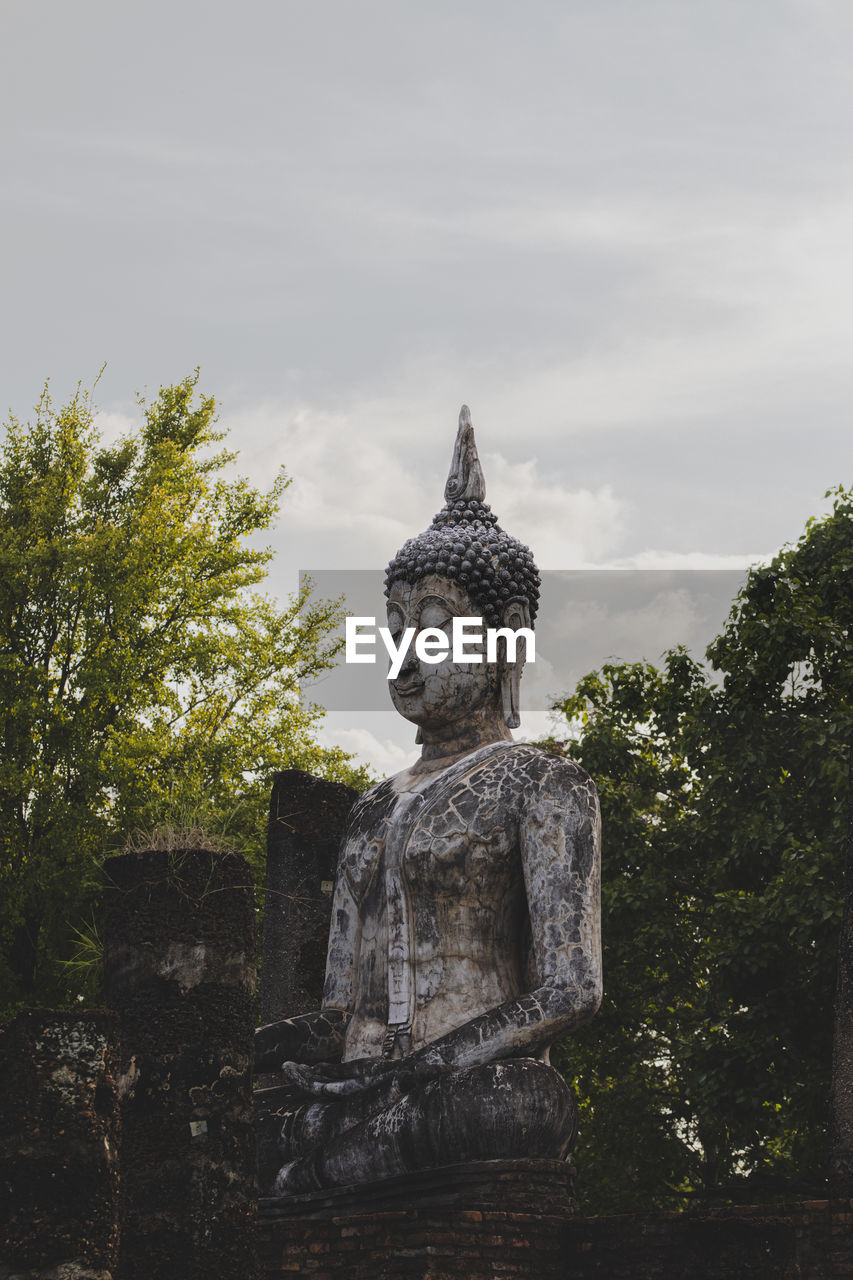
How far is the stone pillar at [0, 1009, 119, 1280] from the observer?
5250 mm

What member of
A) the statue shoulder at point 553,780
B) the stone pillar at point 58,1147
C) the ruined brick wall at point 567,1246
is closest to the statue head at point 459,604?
the statue shoulder at point 553,780

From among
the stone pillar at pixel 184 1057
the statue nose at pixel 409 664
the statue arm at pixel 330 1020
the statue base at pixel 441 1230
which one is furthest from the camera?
the statue nose at pixel 409 664

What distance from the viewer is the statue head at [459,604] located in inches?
355

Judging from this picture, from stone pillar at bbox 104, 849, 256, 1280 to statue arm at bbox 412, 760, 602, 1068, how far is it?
147 centimetres

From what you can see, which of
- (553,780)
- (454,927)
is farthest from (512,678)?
(454,927)

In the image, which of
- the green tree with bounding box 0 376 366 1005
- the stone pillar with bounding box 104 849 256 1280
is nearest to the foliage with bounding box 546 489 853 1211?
the green tree with bounding box 0 376 366 1005

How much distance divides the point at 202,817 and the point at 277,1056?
4.41 ft

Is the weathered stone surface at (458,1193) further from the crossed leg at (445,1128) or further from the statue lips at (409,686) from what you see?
the statue lips at (409,686)

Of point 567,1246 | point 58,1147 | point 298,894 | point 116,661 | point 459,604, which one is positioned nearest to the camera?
point 58,1147

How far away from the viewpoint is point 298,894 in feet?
34.2

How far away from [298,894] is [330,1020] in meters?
→ 1.71

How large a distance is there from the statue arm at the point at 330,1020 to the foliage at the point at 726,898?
794 cm

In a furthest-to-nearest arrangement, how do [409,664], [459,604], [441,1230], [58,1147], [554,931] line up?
1. [459,604]
2. [409,664]
3. [554,931]
4. [441,1230]
5. [58,1147]

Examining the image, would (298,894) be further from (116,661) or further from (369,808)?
(116,661)
